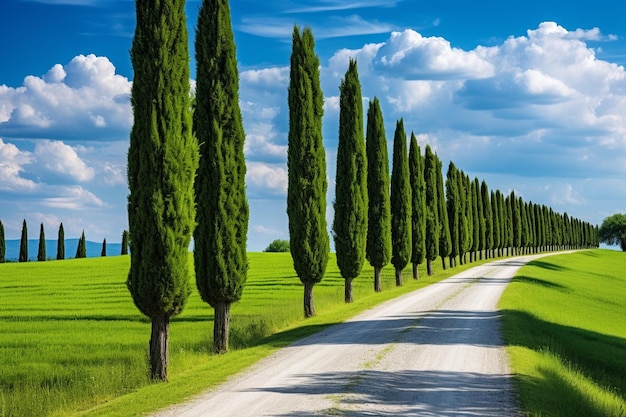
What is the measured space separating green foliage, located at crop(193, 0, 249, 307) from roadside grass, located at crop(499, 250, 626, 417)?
25.9 ft

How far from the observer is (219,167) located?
61.2ft

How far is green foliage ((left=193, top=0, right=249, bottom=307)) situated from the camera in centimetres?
1859

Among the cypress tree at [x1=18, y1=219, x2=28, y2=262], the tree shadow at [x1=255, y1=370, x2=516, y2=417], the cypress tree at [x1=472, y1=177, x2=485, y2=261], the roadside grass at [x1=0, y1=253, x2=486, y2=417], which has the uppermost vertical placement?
the cypress tree at [x1=472, y1=177, x2=485, y2=261]

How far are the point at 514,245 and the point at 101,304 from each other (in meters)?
80.5

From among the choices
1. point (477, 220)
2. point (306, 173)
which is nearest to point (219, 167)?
point (306, 173)

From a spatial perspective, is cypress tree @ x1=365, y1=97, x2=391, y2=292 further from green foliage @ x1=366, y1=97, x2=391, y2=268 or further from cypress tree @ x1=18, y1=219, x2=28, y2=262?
cypress tree @ x1=18, y1=219, x2=28, y2=262

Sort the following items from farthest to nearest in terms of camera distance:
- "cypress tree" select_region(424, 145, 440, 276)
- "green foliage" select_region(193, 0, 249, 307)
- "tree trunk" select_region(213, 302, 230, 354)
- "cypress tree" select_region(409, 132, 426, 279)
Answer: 1. "cypress tree" select_region(424, 145, 440, 276)
2. "cypress tree" select_region(409, 132, 426, 279)
3. "tree trunk" select_region(213, 302, 230, 354)
4. "green foliage" select_region(193, 0, 249, 307)

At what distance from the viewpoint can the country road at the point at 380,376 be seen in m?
10.5

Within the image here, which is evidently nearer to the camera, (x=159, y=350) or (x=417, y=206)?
(x=159, y=350)

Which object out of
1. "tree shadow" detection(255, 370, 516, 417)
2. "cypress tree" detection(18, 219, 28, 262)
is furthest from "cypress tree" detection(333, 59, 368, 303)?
"cypress tree" detection(18, 219, 28, 262)

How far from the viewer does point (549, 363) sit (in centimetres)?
1568

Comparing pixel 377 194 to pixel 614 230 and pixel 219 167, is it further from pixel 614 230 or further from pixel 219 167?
pixel 614 230

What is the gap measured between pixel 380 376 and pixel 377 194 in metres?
26.2

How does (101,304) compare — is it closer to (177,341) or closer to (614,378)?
(177,341)
